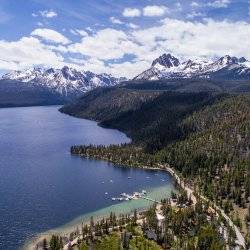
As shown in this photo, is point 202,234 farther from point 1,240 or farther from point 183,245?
point 1,240

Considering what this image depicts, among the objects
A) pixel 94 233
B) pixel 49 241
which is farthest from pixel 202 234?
pixel 49 241

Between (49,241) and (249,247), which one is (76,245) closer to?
(49,241)

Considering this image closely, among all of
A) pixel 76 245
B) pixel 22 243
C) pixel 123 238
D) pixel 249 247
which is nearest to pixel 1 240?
pixel 22 243

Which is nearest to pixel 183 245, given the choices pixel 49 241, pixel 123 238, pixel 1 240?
pixel 123 238

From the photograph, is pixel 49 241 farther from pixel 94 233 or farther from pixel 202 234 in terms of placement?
pixel 202 234

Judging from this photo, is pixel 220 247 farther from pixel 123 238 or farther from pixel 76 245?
pixel 76 245

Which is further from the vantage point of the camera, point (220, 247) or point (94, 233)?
point (94, 233)
